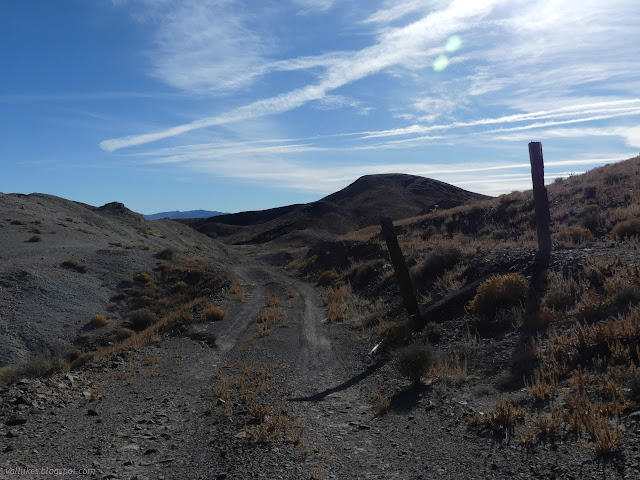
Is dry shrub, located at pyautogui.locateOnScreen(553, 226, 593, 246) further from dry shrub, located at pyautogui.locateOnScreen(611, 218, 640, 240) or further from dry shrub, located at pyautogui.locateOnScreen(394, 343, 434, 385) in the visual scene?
dry shrub, located at pyautogui.locateOnScreen(394, 343, 434, 385)

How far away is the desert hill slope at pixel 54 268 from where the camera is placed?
2206 centimetres

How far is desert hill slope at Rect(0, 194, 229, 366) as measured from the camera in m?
22.1

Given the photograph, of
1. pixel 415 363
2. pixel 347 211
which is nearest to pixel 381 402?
pixel 415 363

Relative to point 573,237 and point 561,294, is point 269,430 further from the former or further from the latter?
point 573,237

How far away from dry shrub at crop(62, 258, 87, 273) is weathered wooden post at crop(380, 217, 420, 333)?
2562 centimetres

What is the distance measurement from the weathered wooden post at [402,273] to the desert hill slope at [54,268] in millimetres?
17095

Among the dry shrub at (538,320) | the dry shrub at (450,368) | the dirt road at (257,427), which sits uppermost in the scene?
the dry shrub at (538,320)

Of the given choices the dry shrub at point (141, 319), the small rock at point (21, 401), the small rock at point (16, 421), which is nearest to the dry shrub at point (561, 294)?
the small rock at point (16, 421)

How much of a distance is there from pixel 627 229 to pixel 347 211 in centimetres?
10537

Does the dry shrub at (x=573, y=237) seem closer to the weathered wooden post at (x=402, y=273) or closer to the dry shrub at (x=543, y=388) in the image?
the weathered wooden post at (x=402, y=273)

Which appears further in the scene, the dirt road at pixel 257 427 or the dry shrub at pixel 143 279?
the dry shrub at pixel 143 279

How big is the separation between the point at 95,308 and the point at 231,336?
13.8 m

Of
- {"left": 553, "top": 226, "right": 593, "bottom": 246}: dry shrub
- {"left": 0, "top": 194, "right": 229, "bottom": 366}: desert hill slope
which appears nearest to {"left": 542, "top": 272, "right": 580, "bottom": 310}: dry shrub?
{"left": 553, "top": 226, "right": 593, "bottom": 246}: dry shrub

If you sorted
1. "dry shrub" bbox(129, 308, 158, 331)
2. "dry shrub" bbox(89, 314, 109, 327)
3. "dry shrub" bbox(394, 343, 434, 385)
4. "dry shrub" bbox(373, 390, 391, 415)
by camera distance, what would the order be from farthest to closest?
"dry shrub" bbox(129, 308, 158, 331) < "dry shrub" bbox(89, 314, 109, 327) < "dry shrub" bbox(394, 343, 434, 385) < "dry shrub" bbox(373, 390, 391, 415)
